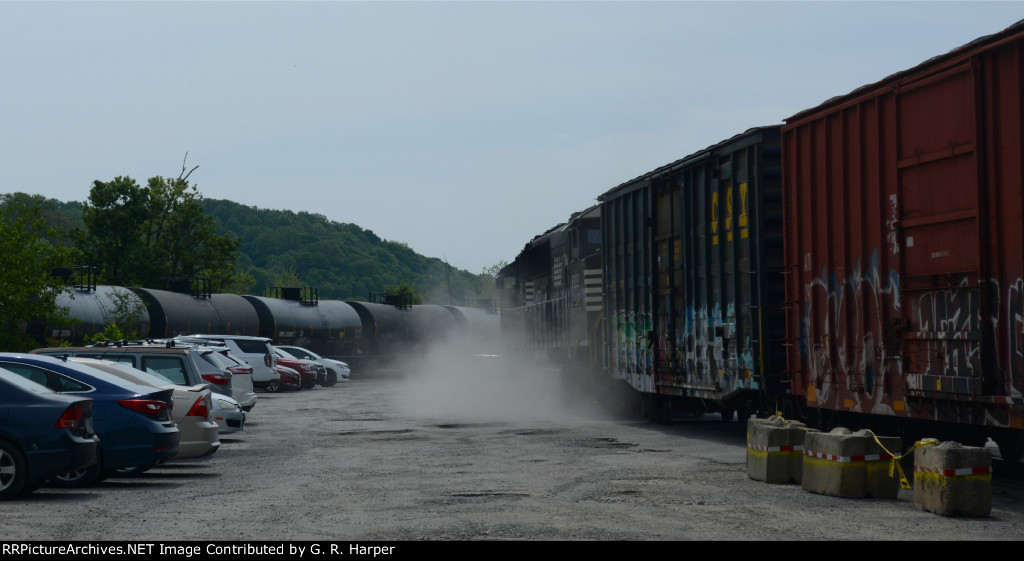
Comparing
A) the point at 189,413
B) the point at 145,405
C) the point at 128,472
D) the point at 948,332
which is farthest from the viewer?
the point at 189,413

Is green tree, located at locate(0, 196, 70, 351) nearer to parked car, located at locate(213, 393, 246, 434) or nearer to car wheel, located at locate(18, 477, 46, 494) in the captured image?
parked car, located at locate(213, 393, 246, 434)

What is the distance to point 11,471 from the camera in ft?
36.4

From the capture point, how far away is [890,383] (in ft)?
39.0

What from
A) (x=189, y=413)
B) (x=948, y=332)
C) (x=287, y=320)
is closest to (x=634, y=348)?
(x=189, y=413)

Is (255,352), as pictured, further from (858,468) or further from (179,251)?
(179,251)

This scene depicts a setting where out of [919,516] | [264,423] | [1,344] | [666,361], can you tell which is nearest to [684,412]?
[666,361]

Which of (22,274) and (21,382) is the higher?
(22,274)

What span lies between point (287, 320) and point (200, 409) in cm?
3243

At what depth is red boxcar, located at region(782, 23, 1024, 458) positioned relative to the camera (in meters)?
10.2

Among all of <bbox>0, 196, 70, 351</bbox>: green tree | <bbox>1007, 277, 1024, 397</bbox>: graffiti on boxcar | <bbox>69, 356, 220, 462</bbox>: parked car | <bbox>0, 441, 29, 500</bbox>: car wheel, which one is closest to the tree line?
<bbox>0, 196, 70, 351</bbox>: green tree

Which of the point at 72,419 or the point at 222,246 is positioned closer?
the point at 72,419

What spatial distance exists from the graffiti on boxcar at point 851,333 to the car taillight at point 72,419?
8108 mm

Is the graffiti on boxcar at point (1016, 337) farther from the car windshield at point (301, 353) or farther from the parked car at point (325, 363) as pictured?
the car windshield at point (301, 353)
